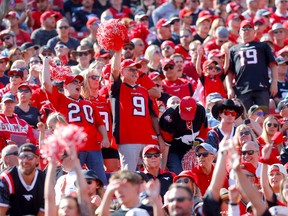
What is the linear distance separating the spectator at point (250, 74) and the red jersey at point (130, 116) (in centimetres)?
279

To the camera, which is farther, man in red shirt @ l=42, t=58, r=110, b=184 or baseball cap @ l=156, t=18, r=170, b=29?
baseball cap @ l=156, t=18, r=170, b=29

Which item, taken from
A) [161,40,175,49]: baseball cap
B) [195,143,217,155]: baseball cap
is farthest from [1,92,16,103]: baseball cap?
[161,40,175,49]: baseball cap

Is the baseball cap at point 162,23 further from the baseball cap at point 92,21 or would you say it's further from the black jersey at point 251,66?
the black jersey at point 251,66

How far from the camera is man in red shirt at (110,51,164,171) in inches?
540

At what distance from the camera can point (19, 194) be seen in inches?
437

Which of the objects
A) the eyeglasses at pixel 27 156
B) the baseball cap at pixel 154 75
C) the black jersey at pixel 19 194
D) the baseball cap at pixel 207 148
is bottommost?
the black jersey at pixel 19 194

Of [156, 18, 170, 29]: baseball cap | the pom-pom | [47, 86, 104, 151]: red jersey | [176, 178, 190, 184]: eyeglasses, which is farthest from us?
[156, 18, 170, 29]: baseball cap

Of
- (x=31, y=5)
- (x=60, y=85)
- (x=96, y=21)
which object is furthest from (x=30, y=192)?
(x=31, y=5)

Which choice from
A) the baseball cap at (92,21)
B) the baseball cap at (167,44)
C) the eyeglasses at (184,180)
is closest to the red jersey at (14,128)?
the eyeglasses at (184,180)

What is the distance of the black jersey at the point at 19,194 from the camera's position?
36.2 ft

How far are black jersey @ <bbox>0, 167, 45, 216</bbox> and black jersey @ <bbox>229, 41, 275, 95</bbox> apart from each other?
5.97 m

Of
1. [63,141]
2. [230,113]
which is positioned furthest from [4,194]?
[230,113]

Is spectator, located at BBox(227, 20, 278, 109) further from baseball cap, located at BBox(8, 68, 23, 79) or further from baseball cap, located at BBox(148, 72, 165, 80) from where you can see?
baseball cap, located at BBox(8, 68, 23, 79)

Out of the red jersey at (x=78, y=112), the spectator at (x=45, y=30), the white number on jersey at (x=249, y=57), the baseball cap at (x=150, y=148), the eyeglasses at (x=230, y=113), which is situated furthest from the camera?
the spectator at (x=45, y=30)
